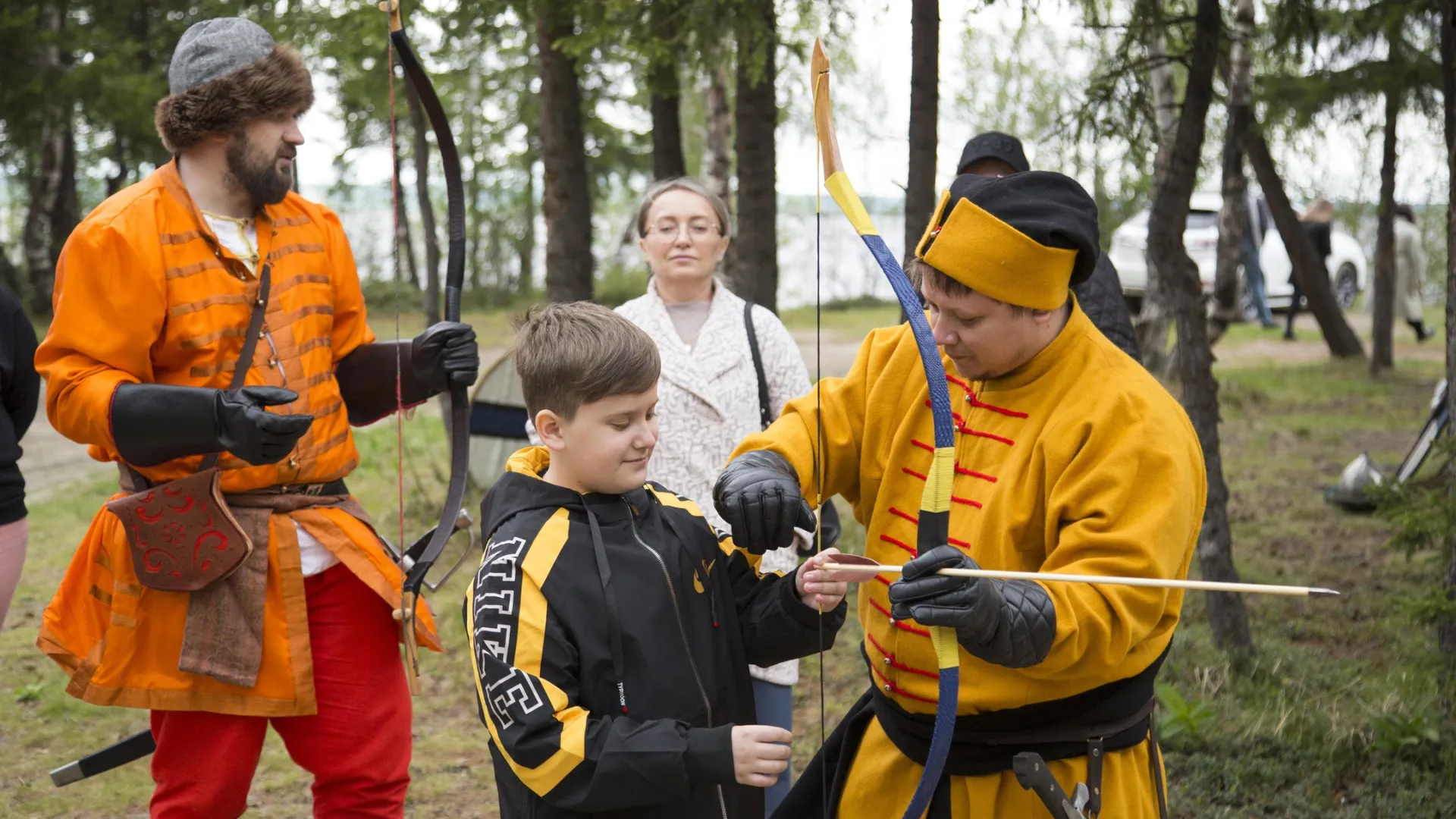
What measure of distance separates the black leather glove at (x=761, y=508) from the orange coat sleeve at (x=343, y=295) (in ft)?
4.50

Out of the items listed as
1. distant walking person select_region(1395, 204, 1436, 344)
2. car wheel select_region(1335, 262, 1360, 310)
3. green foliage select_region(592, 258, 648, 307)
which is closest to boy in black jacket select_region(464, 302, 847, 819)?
distant walking person select_region(1395, 204, 1436, 344)

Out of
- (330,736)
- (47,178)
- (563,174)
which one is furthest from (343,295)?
(47,178)

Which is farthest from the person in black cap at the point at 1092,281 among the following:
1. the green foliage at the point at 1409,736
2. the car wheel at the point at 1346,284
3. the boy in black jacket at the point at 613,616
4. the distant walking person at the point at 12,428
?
the car wheel at the point at 1346,284

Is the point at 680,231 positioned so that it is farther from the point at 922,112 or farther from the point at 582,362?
the point at 922,112

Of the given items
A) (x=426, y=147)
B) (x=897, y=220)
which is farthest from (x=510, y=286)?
(x=426, y=147)

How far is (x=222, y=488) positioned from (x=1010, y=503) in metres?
1.64

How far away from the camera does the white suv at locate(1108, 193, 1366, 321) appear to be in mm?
15281

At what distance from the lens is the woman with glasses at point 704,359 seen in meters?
3.34

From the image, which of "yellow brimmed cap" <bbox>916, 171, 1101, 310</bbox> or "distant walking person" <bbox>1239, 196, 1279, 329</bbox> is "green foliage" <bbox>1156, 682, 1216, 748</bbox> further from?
"distant walking person" <bbox>1239, 196, 1279, 329</bbox>

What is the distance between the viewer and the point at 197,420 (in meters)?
2.46

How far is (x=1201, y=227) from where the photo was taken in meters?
17.8

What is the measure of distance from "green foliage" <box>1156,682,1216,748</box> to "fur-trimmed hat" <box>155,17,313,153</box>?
316cm

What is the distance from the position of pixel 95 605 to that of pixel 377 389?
750mm

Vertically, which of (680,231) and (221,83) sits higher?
(221,83)
